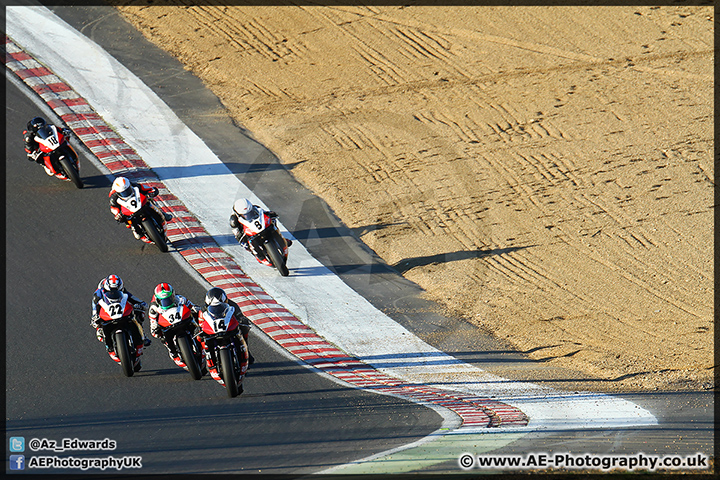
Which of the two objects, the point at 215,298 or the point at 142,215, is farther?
the point at 142,215

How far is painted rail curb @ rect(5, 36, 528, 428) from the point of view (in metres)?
11.3

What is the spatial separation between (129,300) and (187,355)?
1.16 metres

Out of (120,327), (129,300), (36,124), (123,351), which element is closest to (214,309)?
(129,300)

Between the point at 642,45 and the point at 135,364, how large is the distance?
1535 cm

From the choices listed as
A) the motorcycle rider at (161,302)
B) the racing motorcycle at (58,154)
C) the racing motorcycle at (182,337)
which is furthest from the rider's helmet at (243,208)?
the racing motorcycle at (58,154)

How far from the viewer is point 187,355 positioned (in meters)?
11.0

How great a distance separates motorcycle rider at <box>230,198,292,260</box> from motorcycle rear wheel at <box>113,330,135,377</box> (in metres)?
3.37

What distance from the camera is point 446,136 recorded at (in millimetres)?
17312

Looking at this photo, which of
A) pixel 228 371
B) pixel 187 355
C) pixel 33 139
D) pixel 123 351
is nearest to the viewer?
pixel 228 371

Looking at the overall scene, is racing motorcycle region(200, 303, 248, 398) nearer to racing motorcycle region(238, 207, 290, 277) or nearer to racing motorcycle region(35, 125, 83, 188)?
racing motorcycle region(238, 207, 290, 277)

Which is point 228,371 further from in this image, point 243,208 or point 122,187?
point 122,187

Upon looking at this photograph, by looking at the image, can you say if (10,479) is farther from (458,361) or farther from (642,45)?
(642,45)

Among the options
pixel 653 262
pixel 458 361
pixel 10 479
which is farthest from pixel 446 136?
pixel 10 479

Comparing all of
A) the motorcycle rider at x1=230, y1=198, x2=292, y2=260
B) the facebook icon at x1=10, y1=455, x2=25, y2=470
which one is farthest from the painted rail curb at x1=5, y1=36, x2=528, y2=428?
the facebook icon at x1=10, y1=455, x2=25, y2=470
